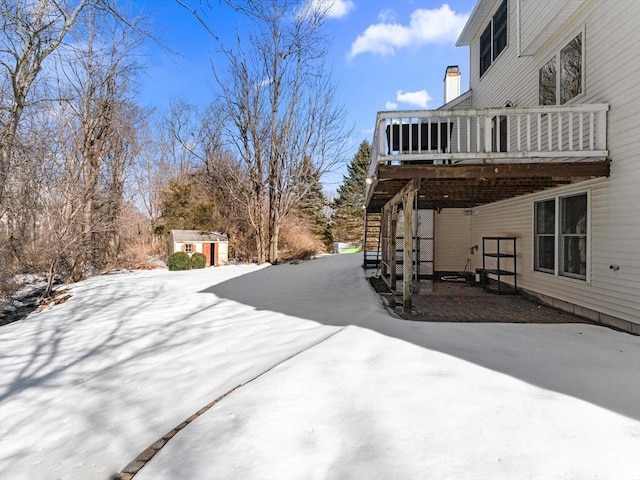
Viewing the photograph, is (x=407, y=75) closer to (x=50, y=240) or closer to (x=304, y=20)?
(x=304, y=20)

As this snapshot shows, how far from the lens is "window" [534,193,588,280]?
17.9 ft

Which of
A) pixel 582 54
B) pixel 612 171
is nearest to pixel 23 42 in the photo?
pixel 582 54

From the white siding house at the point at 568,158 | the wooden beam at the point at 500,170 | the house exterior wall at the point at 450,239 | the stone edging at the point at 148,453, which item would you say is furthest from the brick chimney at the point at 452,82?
the stone edging at the point at 148,453

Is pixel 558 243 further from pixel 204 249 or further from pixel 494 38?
pixel 204 249

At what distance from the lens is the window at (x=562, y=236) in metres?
5.46

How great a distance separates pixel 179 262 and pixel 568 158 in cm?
1373

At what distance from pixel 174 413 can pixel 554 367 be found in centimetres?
352

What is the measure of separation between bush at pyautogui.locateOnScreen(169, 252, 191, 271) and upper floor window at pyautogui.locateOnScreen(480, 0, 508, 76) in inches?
507

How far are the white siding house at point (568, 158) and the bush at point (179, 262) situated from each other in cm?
1056

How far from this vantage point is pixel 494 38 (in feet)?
29.1

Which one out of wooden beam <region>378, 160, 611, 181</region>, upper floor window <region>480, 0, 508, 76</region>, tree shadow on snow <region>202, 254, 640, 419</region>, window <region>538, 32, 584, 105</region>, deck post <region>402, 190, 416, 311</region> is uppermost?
upper floor window <region>480, 0, 508, 76</region>

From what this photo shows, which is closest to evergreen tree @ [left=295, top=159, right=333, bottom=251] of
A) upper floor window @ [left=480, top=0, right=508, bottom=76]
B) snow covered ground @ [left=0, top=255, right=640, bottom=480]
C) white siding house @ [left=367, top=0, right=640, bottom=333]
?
upper floor window @ [left=480, top=0, right=508, bottom=76]

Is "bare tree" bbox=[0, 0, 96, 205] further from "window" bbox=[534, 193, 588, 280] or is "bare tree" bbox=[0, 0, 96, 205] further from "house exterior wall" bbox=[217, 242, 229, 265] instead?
"house exterior wall" bbox=[217, 242, 229, 265]

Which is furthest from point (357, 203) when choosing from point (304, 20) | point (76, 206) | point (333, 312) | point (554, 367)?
point (554, 367)
